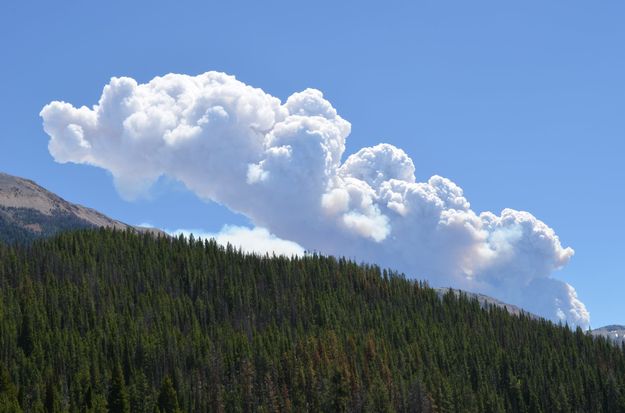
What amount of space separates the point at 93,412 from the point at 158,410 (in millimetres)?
14449

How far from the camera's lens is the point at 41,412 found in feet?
640

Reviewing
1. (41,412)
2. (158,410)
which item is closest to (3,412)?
(41,412)

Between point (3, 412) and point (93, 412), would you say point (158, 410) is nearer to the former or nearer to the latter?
point (93, 412)

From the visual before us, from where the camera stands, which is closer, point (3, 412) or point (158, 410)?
point (3, 412)

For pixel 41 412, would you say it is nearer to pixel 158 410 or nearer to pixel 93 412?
pixel 93 412

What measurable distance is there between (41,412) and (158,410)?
25.2 metres

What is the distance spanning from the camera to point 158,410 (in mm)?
199125

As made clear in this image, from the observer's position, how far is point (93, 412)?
7594 inches

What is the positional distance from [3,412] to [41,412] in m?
10.7

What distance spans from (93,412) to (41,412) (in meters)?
12.1

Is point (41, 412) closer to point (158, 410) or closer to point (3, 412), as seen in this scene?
point (3, 412)

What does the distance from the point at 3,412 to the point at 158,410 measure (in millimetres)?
32938

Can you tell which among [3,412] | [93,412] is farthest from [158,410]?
[3,412]
